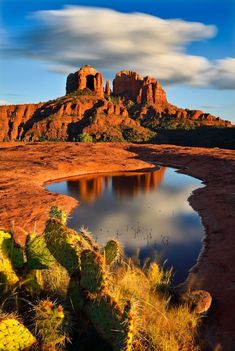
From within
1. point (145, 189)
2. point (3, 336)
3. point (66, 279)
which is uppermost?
point (3, 336)

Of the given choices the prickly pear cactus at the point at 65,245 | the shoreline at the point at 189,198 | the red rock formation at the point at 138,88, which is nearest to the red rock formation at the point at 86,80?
the red rock formation at the point at 138,88

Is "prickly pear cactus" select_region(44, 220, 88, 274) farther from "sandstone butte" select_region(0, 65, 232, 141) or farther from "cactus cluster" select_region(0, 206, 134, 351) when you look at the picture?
"sandstone butte" select_region(0, 65, 232, 141)

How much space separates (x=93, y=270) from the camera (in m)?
5.03

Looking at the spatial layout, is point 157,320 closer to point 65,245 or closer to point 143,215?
point 65,245

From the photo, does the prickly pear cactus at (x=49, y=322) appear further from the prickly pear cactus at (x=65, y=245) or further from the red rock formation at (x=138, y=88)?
the red rock formation at (x=138, y=88)

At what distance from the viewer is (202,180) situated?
3105 cm

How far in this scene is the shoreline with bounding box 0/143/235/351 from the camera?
32.4ft

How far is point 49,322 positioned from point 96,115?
98.2 m

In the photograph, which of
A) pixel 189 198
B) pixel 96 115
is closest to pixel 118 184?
pixel 189 198

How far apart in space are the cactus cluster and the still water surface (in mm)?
6336

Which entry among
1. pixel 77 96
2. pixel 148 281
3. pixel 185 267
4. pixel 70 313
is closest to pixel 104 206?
pixel 185 267

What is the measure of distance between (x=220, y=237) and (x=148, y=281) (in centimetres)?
713

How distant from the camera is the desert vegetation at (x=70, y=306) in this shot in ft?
15.2

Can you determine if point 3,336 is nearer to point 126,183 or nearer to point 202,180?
point 126,183
